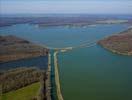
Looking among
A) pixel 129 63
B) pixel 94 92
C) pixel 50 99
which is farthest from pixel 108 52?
pixel 50 99

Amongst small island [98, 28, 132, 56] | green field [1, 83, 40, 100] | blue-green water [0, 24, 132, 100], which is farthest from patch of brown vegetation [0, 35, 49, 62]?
green field [1, 83, 40, 100]

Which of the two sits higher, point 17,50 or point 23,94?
point 17,50

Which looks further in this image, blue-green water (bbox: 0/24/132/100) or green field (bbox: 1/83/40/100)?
blue-green water (bbox: 0/24/132/100)

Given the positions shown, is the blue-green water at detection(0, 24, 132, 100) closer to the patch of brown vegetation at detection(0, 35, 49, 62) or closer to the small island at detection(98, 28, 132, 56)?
the small island at detection(98, 28, 132, 56)

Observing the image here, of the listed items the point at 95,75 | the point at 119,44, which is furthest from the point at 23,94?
the point at 119,44

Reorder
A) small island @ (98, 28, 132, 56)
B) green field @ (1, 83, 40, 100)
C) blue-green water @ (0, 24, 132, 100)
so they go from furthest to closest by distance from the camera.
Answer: small island @ (98, 28, 132, 56) → blue-green water @ (0, 24, 132, 100) → green field @ (1, 83, 40, 100)

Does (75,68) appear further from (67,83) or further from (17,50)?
(17,50)

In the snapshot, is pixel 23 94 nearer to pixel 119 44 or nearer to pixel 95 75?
pixel 95 75

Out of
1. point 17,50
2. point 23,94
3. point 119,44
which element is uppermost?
point 119,44
